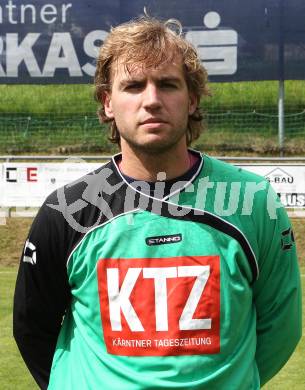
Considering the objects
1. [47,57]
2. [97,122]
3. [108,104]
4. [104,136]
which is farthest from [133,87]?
[97,122]

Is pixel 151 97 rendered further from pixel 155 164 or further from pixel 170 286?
pixel 170 286

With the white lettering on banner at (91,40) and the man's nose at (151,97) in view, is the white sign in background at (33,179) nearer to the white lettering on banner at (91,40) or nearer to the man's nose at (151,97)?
the white lettering on banner at (91,40)

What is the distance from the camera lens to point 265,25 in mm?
15969

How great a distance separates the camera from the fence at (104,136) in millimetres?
17500

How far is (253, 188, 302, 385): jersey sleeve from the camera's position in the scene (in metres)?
2.51

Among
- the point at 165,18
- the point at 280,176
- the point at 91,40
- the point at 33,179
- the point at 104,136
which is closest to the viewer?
the point at 280,176

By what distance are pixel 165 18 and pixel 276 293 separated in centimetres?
1381

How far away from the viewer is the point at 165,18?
1585cm

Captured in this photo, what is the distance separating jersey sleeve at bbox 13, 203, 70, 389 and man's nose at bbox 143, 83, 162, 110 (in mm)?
456

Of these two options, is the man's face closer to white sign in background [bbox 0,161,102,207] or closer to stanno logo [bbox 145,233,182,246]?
stanno logo [bbox 145,233,182,246]

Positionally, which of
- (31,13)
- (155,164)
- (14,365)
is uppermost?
(31,13)

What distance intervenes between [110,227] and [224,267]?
37 centimetres

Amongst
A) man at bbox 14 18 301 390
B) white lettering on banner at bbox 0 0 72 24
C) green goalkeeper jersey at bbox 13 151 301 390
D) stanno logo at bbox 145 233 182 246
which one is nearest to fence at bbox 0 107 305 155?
white lettering on banner at bbox 0 0 72 24

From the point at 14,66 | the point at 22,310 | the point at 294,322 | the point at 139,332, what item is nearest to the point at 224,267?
the point at 139,332
